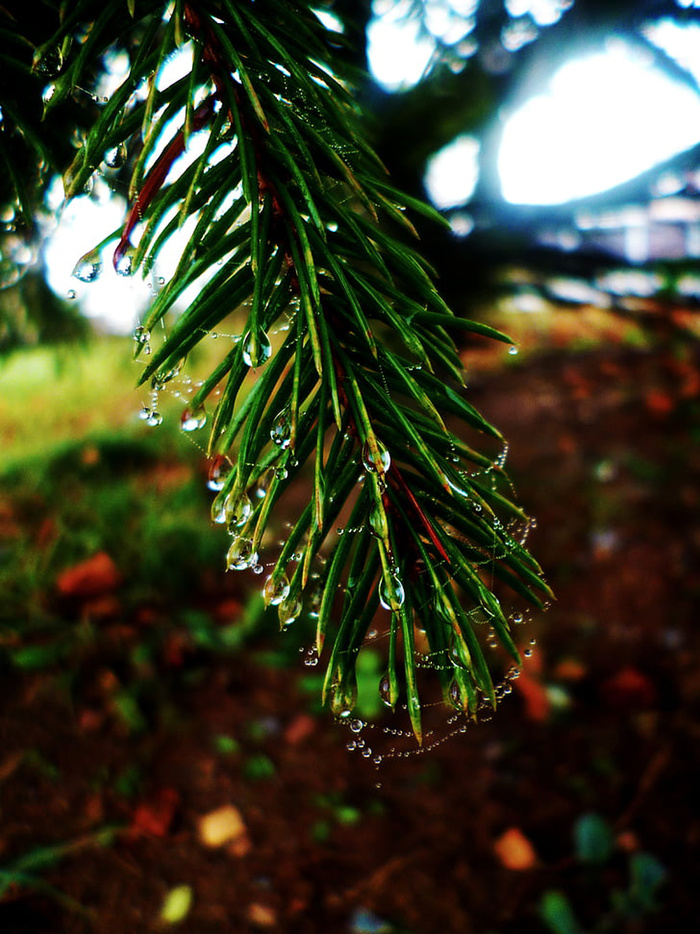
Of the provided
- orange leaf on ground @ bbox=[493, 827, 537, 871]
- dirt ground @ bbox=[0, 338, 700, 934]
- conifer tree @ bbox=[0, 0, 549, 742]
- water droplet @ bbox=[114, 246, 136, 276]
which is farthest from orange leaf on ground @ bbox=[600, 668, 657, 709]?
water droplet @ bbox=[114, 246, 136, 276]

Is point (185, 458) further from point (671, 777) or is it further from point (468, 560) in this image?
point (468, 560)

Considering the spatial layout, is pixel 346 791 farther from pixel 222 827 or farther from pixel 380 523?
pixel 380 523

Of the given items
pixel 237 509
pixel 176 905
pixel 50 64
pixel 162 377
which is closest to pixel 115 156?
pixel 50 64

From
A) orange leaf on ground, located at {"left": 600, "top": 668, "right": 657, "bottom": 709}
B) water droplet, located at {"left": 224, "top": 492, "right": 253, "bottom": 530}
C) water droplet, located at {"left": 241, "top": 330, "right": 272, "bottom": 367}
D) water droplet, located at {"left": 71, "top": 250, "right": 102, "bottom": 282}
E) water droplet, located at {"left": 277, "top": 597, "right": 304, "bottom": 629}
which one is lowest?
water droplet, located at {"left": 277, "top": 597, "right": 304, "bottom": 629}

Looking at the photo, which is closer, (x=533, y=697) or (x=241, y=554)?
(x=241, y=554)

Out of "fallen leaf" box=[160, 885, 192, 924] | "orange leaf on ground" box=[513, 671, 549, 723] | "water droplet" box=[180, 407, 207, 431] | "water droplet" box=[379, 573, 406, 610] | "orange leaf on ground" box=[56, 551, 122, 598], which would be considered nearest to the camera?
"water droplet" box=[379, 573, 406, 610]

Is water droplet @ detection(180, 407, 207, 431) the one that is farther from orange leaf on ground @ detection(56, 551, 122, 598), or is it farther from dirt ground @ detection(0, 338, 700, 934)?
orange leaf on ground @ detection(56, 551, 122, 598)

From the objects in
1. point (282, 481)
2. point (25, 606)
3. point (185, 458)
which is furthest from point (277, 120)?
point (185, 458)
